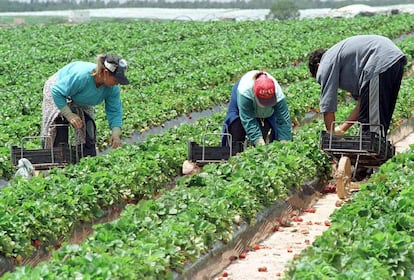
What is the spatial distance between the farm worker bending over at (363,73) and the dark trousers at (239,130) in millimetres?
874

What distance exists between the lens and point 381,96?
1032 cm

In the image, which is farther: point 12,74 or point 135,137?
point 12,74

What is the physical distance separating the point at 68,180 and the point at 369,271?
3.86 meters

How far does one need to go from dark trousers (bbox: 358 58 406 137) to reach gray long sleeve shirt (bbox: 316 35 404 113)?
0.07 metres

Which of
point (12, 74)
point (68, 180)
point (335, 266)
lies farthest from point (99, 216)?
point (12, 74)

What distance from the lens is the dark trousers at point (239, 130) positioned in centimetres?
1085

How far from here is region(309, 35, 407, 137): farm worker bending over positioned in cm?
1015

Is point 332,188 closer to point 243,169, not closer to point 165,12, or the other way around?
point 243,169

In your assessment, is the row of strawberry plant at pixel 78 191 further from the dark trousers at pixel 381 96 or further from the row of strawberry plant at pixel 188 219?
the dark trousers at pixel 381 96

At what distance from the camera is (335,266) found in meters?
6.31

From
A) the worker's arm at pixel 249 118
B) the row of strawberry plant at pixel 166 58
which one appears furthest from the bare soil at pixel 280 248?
the row of strawberry plant at pixel 166 58

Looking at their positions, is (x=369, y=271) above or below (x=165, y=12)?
above

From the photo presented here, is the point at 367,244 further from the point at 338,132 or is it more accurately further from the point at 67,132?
the point at 67,132

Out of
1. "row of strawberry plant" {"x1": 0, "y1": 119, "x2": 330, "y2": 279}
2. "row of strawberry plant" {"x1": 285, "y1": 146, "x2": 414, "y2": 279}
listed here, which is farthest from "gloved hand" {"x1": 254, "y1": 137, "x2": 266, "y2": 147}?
"row of strawberry plant" {"x1": 285, "y1": 146, "x2": 414, "y2": 279}
